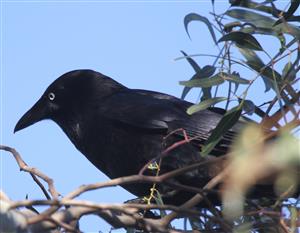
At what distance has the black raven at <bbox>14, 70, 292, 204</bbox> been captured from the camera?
4191 millimetres

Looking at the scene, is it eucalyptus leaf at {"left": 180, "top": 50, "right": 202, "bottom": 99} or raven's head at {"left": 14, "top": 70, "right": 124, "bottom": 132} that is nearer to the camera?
eucalyptus leaf at {"left": 180, "top": 50, "right": 202, "bottom": 99}

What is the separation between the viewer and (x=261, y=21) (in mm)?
3283

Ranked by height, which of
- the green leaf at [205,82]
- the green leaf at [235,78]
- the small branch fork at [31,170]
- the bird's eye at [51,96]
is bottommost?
the bird's eye at [51,96]

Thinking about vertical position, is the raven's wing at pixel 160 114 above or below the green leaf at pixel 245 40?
below

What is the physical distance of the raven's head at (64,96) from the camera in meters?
5.04

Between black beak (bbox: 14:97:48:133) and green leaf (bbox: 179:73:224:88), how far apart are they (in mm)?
1953

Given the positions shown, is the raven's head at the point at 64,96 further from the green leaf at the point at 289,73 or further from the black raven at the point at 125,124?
the green leaf at the point at 289,73

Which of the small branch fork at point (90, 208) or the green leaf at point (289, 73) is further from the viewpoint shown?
the green leaf at point (289, 73)

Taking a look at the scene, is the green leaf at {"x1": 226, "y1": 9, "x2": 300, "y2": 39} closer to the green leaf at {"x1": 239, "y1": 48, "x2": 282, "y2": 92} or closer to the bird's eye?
the green leaf at {"x1": 239, "y1": 48, "x2": 282, "y2": 92}

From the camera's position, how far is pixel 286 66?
3258 millimetres

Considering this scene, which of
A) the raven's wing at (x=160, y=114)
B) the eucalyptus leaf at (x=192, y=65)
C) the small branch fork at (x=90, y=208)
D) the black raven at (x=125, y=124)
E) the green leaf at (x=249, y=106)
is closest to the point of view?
the small branch fork at (x=90, y=208)

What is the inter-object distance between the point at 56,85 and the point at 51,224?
2.84 m

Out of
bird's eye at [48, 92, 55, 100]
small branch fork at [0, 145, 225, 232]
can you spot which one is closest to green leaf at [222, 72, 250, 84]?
small branch fork at [0, 145, 225, 232]

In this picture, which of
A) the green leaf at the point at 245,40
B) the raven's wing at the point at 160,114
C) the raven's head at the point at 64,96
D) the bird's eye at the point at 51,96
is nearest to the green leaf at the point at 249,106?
the green leaf at the point at 245,40
